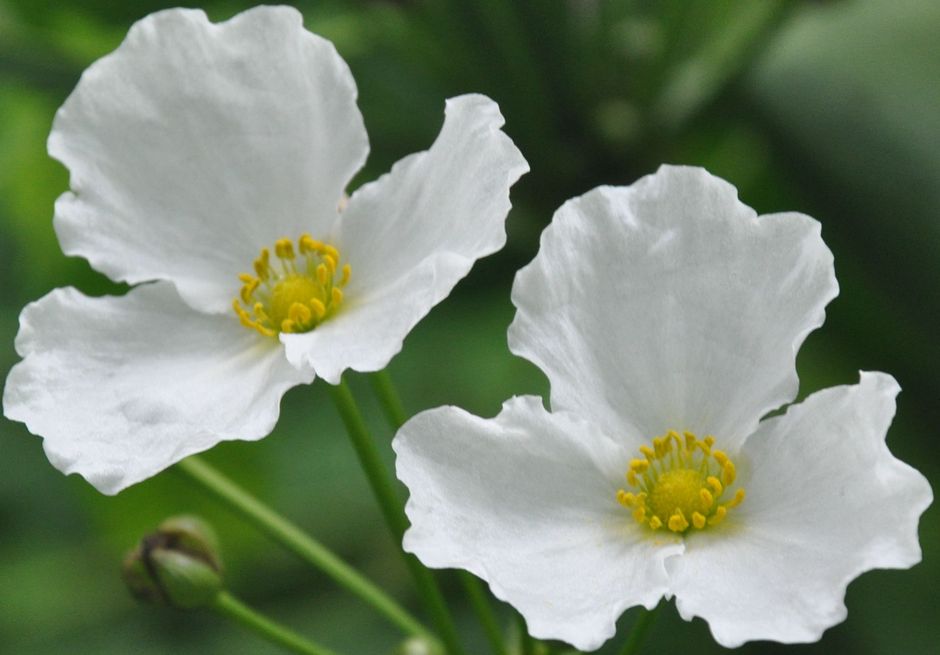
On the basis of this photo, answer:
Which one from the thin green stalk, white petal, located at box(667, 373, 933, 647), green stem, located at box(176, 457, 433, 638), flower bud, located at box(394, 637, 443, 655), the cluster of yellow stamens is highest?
white petal, located at box(667, 373, 933, 647)

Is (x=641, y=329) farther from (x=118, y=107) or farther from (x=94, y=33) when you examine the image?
(x=94, y=33)

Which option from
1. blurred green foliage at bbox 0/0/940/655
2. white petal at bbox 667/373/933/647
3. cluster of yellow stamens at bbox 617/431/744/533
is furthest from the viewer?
blurred green foliage at bbox 0/0/940/655

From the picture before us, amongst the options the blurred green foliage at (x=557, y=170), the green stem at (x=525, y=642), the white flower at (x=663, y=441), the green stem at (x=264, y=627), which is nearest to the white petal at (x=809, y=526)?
the white flower at (x=663, y=441)

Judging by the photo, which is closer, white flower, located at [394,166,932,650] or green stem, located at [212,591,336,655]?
white flower, located at [394,166,932,650]

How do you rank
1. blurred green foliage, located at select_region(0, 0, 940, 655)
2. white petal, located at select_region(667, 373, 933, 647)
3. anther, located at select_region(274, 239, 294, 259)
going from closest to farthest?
white petal, located at select_region(667, 373, 933, 647), anther, located at select_region(274, 239, 294, 259), blurred green foliage, located at select_region(0, 0, 940, 655)

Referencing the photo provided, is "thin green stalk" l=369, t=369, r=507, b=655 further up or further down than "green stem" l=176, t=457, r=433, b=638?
further up

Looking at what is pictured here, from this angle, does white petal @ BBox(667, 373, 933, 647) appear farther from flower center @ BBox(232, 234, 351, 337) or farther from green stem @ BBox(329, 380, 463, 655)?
flower center @ BBox(232, 234, 351, 337)

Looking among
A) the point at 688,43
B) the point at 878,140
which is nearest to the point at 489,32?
the point at 688,43

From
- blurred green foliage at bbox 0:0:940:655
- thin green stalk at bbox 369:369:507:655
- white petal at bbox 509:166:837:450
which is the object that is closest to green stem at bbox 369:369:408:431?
thin green stalk at bbox 369:369:507:655

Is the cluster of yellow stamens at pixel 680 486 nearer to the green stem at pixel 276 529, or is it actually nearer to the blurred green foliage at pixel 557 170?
the green stem at pixel 276 529
